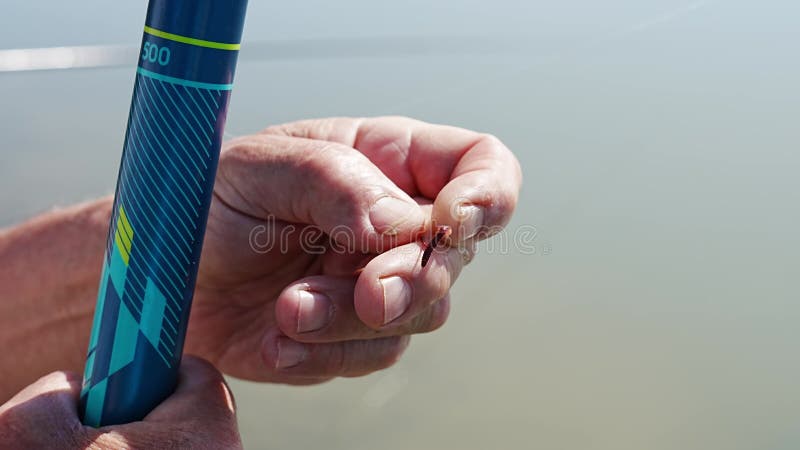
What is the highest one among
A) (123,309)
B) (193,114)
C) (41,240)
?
(193,114)

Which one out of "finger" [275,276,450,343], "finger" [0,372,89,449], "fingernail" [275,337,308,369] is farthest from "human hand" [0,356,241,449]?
"fingernail" [275,337,308,369]

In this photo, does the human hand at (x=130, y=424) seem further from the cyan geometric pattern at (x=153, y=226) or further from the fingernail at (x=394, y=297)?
the fingernail at (x=394, y=297)

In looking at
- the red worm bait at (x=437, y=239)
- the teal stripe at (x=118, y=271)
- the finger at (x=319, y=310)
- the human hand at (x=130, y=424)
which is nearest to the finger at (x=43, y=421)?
the human hand at (x=130, y=424)

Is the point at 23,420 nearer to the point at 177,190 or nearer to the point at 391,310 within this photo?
the point at 177,190

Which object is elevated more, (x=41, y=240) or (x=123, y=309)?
(x=123, y=309)

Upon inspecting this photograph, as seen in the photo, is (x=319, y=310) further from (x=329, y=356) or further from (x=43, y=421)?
(x=43, y=421)

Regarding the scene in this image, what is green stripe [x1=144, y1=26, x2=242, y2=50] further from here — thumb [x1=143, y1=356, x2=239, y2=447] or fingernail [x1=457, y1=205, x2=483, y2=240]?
fingernail [x1=457, y1=205, x2=483, y2=240]

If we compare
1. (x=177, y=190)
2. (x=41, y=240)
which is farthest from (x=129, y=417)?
(x=41, y=240)

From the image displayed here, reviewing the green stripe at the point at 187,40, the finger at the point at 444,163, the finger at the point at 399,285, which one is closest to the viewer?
the green stripe at the point at 187,40
